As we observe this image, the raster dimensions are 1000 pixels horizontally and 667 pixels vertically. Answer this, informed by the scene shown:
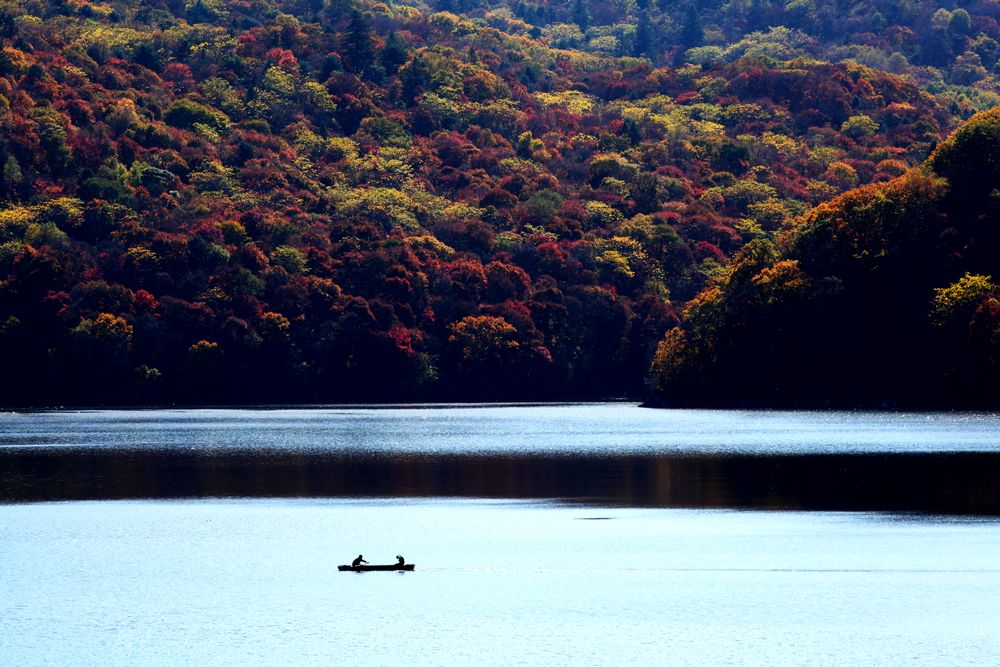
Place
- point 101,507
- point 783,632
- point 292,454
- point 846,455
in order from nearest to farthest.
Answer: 1. point 783,632
2. point 101,507
3. point 846,455
4. point 292,454

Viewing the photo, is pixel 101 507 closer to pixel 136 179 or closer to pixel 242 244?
pixel 242 244

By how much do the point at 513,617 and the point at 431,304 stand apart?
136m

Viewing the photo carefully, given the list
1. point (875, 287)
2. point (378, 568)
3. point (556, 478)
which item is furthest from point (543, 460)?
point (875, 287)

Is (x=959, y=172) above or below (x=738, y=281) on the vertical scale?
above

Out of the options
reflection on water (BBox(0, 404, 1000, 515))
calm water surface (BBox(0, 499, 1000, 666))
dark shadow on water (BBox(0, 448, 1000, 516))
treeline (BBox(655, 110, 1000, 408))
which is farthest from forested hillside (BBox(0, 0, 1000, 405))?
calm water surface (BBox(0, 499, 1000, 666))

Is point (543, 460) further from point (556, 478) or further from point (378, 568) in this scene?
point (378, 568)

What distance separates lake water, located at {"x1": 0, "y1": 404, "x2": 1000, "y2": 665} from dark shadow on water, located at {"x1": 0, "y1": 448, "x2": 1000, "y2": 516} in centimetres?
27

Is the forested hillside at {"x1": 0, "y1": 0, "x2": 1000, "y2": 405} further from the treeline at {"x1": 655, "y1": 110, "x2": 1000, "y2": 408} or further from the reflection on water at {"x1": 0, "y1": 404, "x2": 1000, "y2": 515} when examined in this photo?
the reflection on water at {"x1": 0, "y1": 404, "x2": 1000, "y2": 515}

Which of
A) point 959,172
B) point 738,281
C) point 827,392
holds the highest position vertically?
point 959,172

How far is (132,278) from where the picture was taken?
16138cm

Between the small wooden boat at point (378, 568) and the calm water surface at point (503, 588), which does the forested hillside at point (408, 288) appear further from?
the small wooden boat at point (378, 568)

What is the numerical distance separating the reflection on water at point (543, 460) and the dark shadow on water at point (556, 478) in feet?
0.34

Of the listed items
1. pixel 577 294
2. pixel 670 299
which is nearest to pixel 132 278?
pixel 577 294

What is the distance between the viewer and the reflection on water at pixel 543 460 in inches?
2399
